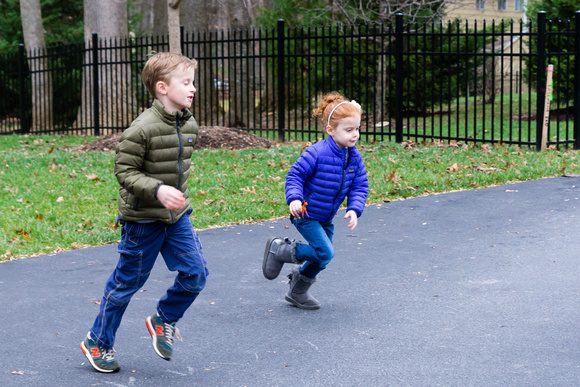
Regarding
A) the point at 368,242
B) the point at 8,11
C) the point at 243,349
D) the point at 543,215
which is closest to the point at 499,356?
the point at 243,349

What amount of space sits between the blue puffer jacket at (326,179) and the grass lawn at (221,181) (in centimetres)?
284

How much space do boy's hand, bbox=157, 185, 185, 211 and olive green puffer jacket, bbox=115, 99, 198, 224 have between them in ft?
0.15

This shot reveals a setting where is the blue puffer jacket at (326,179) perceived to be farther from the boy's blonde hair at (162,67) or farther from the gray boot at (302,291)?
the boy's blonde hair at (162,67)

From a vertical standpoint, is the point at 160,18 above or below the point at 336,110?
above

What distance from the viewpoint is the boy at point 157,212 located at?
11.6 ft

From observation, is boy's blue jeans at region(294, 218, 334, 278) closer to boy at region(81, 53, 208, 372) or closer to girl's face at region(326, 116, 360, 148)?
girl's face at region(326, 116, 360, 148)

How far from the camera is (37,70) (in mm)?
17531

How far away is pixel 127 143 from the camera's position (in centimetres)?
352

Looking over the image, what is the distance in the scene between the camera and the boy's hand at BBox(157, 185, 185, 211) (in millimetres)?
3381

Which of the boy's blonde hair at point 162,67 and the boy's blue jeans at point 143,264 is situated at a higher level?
the boy's blonde hair at point 162,67

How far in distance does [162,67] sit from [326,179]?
4.23 ft

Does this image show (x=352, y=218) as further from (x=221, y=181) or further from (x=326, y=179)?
(x=221, y=181)

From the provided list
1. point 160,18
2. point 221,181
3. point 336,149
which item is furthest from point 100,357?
point 160,18

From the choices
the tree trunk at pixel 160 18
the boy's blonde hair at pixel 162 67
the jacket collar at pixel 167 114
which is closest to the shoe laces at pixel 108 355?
the jacket collar at pixel 167 114
